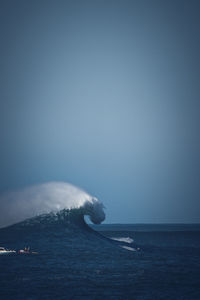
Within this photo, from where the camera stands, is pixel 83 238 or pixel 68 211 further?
pixel 68 211

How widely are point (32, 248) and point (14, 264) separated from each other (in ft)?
12.5

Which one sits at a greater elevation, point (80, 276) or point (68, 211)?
point (68, 211)

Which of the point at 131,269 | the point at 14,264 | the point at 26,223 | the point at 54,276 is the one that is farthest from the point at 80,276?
the point at 26,223

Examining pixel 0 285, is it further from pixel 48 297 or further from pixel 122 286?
pixel 122 286

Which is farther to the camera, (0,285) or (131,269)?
(131,269)

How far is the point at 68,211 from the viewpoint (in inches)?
990

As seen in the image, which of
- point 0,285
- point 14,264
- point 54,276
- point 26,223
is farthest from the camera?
point 26,223

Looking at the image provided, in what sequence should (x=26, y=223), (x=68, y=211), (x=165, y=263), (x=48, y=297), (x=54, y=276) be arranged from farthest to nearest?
(x=68, y=211), (x=26, y=223), (x=165, y=263), (x=54, y=276), (x=48, y=297)

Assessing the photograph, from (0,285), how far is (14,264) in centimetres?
335

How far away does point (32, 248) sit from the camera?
17000 millimetres

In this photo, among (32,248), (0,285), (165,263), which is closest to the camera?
(0,285)

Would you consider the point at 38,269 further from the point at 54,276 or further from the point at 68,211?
the point at 68,211

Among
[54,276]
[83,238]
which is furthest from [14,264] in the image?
[83,238]

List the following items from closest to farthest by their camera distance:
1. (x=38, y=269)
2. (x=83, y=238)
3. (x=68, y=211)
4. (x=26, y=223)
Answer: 1. (x=38, y=269)
2. (x=83, y=238)
3. (x=26, y=223)
4. (x=68, y=211)
